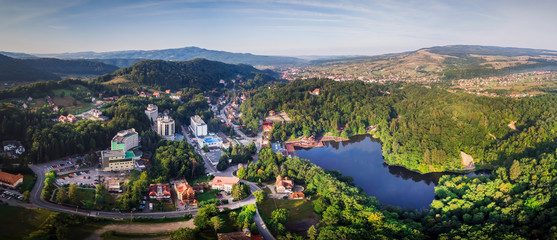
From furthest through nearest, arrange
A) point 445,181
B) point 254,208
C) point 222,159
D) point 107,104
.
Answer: point 107,104
point 222,159
point 445,181
point 254,208

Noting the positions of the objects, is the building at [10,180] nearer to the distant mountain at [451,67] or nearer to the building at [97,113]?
the building at [97,113]

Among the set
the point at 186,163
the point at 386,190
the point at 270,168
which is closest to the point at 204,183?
the point at 186,163

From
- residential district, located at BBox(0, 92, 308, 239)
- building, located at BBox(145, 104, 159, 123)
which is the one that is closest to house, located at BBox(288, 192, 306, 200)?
residential district, located at BBox(0, 92, 308, 239)

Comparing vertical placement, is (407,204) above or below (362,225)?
below

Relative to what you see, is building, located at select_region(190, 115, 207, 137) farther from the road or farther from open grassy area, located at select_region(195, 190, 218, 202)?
the road

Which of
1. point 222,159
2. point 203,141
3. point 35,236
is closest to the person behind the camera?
point 35,236

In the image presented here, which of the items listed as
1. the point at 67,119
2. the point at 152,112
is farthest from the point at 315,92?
the point at 67,119

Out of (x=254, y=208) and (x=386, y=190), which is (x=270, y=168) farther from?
(x=386, y=190)

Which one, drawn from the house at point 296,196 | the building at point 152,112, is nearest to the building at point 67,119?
the building at point 152,112
